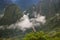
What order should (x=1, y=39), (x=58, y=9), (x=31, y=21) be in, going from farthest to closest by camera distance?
(x=58, y=9)
(x=1, y=39)
(x=31, y=21)

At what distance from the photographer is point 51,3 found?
2145 centimetres

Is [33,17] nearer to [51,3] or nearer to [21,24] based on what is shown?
[21,24]

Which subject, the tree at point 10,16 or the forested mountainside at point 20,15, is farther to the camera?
the tree at point 10,16

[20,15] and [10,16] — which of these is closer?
[20,15]

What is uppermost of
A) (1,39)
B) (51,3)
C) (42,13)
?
(51,3)

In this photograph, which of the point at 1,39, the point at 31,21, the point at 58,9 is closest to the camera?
the point at 31,21

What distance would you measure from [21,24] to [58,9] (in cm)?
497

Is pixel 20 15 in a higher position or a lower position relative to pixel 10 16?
lower

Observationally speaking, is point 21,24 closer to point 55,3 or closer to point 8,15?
point 8,15

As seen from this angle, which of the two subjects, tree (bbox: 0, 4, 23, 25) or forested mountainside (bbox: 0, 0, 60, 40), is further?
tree (bbox: 0, 4, 23, 25)

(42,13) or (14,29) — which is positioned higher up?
(42,13)

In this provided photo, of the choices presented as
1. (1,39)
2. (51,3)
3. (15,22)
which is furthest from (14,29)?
(51,3)

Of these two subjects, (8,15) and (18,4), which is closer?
(18,4)

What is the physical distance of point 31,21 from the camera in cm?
1903
